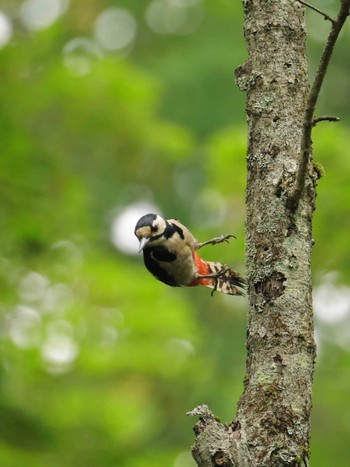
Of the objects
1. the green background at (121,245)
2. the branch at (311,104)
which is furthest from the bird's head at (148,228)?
the green background at (121,245)

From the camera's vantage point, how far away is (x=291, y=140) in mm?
4199

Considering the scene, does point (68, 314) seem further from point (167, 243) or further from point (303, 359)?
point (303, 359)

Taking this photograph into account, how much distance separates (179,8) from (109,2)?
1261mm

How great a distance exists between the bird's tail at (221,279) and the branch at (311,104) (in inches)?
72.1

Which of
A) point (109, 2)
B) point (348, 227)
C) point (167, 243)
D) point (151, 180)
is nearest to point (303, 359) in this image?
point (167, 243)

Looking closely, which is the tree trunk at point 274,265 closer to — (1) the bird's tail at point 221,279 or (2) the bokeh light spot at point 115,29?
(1) the bird's tail at point 221,279

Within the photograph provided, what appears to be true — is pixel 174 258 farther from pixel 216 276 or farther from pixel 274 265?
pixel 274 265

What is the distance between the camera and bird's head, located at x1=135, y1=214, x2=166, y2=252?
5.70m

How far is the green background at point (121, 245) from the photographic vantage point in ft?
28.0

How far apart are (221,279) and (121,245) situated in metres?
10.1

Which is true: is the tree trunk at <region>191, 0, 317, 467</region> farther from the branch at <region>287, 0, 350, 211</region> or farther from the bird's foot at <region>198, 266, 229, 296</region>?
the bird's foot at <region>198, 266, 229, 296</region>

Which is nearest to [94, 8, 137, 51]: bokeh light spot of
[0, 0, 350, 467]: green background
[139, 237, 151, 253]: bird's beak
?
[0, 0, 350, 467]: green background

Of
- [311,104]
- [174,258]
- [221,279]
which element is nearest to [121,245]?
[221,279]

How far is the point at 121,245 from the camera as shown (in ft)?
52.7
